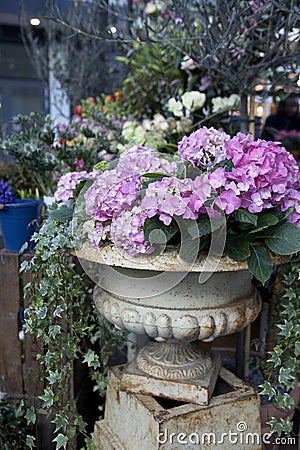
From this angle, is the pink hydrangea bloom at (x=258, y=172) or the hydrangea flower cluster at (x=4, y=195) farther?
the hydrangea flower cluster at (x=4, y=195)

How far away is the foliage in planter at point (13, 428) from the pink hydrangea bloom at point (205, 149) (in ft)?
2.84

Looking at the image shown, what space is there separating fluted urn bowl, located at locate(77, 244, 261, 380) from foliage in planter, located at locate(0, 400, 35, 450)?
19.1 inches

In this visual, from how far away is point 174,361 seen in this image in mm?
1328

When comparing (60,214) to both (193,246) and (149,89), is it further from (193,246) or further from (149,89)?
(149,89)

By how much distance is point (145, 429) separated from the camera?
1.26 m

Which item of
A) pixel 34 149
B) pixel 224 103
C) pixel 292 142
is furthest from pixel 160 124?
pixel 292 142

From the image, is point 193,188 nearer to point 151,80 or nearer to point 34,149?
point 34,149

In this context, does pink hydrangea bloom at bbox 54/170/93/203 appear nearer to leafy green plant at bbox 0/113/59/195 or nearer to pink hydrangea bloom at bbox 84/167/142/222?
pink hydrangea bloom at bbox 84/167/142/222

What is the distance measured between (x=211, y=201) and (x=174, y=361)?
20.0 inches

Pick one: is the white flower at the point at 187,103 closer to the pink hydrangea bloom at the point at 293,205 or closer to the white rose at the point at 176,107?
the white rose at the point at 176,107

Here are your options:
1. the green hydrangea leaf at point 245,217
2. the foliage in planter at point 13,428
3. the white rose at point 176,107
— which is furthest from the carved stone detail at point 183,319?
the white rose at point 176,107

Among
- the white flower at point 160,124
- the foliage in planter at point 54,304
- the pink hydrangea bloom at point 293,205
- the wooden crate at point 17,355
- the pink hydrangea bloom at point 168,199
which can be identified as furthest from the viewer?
the white flower at point 160,124

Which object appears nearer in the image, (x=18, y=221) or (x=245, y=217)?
(x=245, y=217)

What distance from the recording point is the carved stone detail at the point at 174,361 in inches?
51.4
